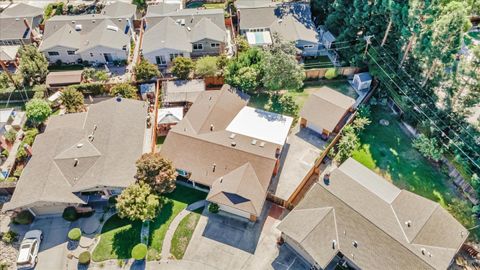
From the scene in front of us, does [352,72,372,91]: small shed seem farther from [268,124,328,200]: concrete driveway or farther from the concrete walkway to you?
the concrete walkway

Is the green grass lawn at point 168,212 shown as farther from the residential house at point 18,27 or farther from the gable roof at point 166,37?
the residential house at point 18,27

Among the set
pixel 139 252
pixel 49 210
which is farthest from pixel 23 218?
pixel 139 252

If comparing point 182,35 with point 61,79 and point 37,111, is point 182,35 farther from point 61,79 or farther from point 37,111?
point 37,111

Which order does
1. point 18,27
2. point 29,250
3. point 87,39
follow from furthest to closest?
point 18,27
point 87,39
point 29,250

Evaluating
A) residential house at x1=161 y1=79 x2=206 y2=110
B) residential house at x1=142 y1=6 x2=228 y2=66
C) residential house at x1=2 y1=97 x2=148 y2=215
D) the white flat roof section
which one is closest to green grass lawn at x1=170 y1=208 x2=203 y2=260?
residential house at x1=2 y1=97 x2=148 y2=215

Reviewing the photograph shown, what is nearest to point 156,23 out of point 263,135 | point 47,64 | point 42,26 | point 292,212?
point 47,64

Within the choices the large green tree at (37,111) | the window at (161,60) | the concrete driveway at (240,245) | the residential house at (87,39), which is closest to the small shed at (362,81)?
the concrete driveway at (240,245)

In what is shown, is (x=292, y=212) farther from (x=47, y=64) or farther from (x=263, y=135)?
(x=47, y=64)
